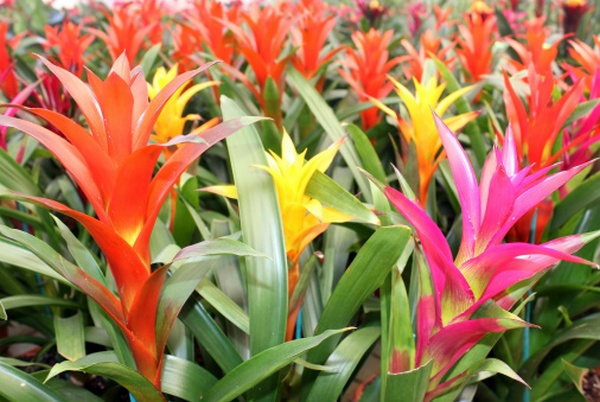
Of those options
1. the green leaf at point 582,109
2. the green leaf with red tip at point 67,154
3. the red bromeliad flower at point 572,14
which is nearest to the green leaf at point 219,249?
the green leaf with red tip at point 67,154

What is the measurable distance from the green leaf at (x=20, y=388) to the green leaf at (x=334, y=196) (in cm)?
49

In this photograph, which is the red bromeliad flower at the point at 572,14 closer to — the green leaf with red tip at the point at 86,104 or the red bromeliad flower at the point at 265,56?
the red bromeliad flower at the point at 265,56

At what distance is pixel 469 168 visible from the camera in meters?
0.76

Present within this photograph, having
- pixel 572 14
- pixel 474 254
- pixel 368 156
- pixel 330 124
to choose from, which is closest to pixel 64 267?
pixel 474 254

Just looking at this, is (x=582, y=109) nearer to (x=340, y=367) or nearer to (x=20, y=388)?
(x=340, y=367)

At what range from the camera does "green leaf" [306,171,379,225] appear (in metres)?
0.92

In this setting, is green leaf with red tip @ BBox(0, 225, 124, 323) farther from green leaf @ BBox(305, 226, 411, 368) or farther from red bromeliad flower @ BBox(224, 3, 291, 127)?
red bromeliad flower @ BBox(224, 3, 291, 127)

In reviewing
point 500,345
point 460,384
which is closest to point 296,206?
point 460,384

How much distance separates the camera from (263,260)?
3.03 ft

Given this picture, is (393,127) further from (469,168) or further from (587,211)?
(469,168)

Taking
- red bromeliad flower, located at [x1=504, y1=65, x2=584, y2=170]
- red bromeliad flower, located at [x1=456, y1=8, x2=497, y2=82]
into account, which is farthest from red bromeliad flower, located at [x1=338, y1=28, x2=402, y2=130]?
red bromeliad flower, located at [x1=504, y1=65, x2=584, y2=170]

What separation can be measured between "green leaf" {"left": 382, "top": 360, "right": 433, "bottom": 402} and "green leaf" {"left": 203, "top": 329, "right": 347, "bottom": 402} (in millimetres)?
94

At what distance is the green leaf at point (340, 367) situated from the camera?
0.94 m

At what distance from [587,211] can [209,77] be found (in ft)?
3.68
